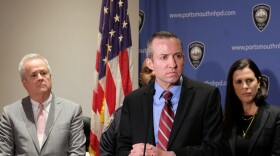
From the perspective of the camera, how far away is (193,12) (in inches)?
189

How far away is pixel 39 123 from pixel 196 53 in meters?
2.03

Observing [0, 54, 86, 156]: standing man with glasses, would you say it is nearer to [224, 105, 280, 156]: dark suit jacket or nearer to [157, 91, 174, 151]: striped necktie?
[224, 105, 280, 156]: dark suit jacket

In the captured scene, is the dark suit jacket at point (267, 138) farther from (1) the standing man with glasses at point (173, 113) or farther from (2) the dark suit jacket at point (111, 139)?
(1) the standing man with glasses at point (173, 113)

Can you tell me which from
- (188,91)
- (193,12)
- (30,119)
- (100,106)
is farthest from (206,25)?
(188,91)

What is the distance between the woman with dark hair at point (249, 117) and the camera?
3.53m

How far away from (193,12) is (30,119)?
2.26 m

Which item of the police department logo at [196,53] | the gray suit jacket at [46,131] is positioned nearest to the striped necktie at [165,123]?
the gray suit jacket at [46,131]

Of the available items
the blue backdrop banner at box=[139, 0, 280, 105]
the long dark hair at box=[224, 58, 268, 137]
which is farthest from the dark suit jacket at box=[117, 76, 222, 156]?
the blue backdrop banner at box=[139, 0, 280, 105]

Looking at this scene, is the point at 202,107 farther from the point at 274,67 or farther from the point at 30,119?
the point at 274,67

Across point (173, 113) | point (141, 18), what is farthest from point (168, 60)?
point (141, 18)

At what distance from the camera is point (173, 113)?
7.30ft

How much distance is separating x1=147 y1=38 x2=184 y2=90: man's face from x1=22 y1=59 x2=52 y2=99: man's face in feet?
4.99

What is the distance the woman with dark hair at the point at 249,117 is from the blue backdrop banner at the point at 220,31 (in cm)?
71

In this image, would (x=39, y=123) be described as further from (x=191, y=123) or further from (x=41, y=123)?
(x=191, y=123)
